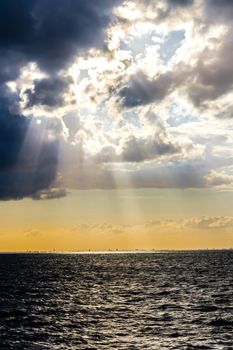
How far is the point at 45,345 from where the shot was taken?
42656 millimetres

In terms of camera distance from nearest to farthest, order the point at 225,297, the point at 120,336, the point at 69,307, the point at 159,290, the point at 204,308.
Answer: the point at 120,336, the point at 204,308, the point at 69,307, the point at 225,297, the point at 159,290

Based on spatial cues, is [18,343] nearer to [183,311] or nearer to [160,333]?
[160,333]

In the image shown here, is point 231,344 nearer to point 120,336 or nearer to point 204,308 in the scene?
point 120,336

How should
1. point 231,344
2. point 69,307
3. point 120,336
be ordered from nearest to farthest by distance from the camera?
point 231,344
point 120,336
point 69,307

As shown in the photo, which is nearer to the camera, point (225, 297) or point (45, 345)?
point (45, 345)

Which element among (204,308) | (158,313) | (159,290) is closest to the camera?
(158,313)

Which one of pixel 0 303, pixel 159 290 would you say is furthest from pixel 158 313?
pixel 159 290

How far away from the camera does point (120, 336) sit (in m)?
46.5

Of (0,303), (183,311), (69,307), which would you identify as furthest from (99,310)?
(0,303)

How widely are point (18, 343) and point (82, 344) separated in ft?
17.7

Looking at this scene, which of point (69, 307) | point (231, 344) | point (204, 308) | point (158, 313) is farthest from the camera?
point (69, 307)

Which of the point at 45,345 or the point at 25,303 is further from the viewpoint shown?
the point at 25,303

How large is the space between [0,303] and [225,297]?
33.2 meters

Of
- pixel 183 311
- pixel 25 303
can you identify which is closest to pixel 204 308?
pixel 183 311
